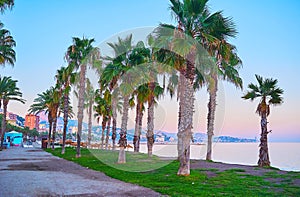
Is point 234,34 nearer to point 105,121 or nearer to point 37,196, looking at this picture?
point 37,196

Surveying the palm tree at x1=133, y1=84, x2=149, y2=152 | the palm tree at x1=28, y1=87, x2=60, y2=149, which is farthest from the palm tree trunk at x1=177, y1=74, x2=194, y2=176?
the palm tree at x1=28, y1=87, x2=60, y2=149

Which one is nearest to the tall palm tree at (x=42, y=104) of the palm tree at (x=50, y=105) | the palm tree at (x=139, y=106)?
the palm tree at (x=50, y=105)

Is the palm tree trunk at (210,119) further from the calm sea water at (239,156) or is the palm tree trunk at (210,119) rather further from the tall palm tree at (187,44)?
the tall palm tree at (187,44)

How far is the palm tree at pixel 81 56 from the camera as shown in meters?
29.2

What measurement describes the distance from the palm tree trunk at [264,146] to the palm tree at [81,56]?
50.4ft

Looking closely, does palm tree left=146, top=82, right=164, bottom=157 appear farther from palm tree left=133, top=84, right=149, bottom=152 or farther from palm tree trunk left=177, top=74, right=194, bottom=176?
palm tree trunk left=177, top=74, right=194, bottom=176

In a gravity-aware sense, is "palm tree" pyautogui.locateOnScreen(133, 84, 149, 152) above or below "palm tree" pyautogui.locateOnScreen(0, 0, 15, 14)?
below

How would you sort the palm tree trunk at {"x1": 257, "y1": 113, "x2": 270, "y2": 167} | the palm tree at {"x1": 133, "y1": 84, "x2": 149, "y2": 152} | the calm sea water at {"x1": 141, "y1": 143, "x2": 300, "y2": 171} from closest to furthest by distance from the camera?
the palm tree at {"x1": 133, "y1": 84, "x2": 149, "y2": 152}
the palm tree trunk at {"x1": 257, "y1": 113, "x2": 270, "y2": 167}
the calm sea water at {"x1": 141, "y1": 143, "x2": 300, "y2": 171}

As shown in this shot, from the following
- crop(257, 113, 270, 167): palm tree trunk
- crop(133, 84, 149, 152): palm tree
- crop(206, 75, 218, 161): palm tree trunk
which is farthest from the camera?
crop(206, 75, 218, 161): palm tree trunk

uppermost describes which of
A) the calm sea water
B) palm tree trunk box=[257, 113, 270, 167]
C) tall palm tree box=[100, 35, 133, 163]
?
tall palm tree box=[100, 35, 133, 163]

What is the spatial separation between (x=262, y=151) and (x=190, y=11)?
13.2 metres

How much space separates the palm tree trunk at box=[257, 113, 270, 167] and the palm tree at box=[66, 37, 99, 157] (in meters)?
15.4

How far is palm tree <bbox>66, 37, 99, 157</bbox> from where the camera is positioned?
2918 centimetres

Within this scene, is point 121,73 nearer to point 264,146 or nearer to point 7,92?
point 264,146
